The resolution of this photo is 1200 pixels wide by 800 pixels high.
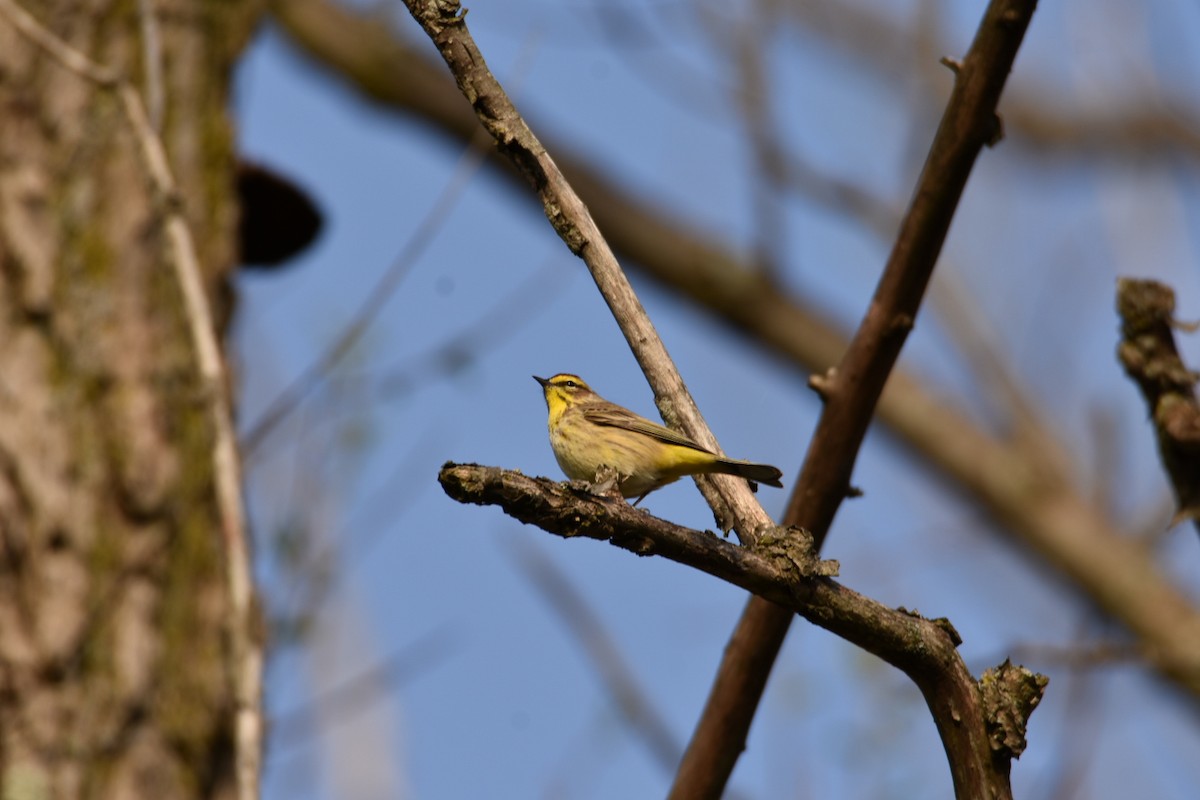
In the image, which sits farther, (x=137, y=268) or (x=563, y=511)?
(x=137, y=268)

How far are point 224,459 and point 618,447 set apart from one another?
1583 millimetres

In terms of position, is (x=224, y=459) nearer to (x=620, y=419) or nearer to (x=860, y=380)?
(x=620, y=419)

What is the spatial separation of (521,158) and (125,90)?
2692 mm

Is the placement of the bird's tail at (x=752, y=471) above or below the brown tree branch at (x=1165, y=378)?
below

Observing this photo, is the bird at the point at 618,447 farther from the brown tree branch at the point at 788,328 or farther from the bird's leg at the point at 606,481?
the brown tree branch at the point at 788,328

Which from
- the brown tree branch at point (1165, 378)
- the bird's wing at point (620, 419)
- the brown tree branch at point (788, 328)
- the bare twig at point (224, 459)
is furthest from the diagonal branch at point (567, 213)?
the brown tree branch at point (788, 328)

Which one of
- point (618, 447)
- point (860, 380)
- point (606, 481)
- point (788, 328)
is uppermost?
point (788, 328)

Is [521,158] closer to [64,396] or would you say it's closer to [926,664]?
[926,664]

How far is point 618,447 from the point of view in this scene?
523cm

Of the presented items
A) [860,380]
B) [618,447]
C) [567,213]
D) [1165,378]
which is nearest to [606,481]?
[567,213]

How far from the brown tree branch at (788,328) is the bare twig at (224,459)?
18.6 feet

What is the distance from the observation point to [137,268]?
5.92 m

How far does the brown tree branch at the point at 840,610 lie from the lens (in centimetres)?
246

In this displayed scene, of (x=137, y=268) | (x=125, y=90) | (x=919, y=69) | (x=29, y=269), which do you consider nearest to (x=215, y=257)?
(x=137, y=268)
